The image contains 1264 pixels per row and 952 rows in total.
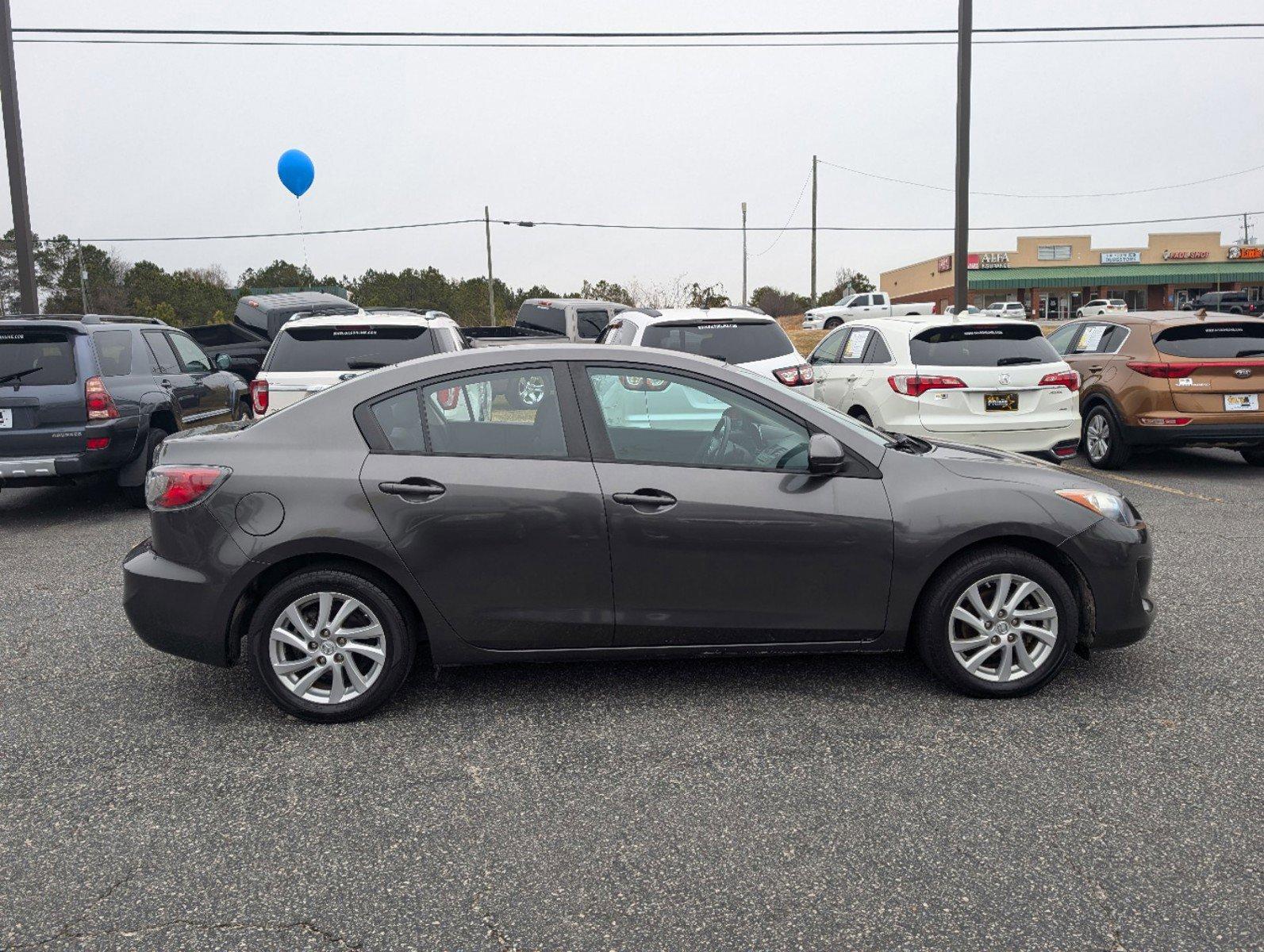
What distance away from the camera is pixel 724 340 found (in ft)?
30.2

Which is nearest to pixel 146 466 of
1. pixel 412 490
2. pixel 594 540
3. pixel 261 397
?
pixel 261 397

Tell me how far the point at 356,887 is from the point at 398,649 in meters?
1.27

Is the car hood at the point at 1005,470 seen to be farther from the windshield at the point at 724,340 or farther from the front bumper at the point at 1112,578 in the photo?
the windshield at the point at 724,340

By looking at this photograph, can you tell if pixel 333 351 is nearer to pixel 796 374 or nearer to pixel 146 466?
pixel 146 466

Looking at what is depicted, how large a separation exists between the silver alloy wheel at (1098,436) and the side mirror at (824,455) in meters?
7.81

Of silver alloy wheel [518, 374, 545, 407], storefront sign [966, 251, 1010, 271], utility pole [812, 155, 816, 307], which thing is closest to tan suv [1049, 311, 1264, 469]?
silver alloy wheel [518, 374, 545, 407]

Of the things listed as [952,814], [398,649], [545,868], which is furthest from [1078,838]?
[398,649]

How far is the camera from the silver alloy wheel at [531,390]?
14.3 feet

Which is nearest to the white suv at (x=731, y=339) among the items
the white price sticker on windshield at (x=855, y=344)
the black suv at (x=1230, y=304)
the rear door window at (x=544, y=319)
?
the white price sticker on windshield at (x=855, y=344)

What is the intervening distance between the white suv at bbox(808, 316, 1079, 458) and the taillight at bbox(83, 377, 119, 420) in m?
6.78

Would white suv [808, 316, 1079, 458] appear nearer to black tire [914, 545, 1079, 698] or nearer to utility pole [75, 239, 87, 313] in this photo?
black tire [914, 545, 1079, 698]

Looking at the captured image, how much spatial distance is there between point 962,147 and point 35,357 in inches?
580

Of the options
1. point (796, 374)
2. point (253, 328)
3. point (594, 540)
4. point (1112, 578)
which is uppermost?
point (253, 328)

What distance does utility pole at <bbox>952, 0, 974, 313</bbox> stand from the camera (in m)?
17.3
